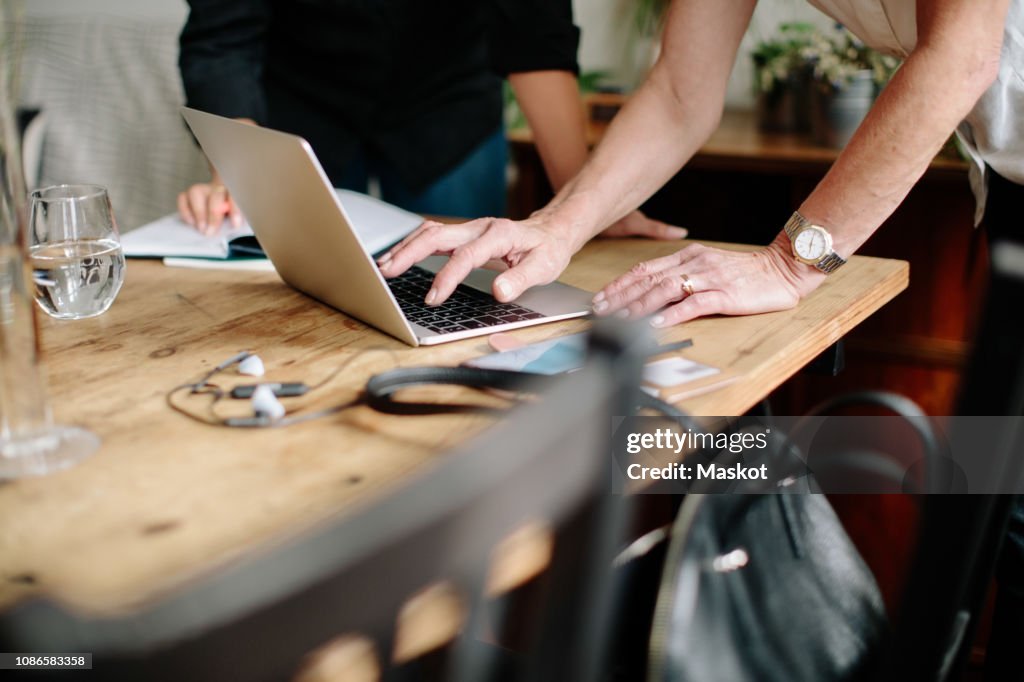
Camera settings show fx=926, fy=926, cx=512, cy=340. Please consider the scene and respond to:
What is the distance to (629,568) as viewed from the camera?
0.74 m

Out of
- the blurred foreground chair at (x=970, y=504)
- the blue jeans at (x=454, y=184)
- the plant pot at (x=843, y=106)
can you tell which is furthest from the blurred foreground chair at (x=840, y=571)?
the plant pot at (x=843, y=106)

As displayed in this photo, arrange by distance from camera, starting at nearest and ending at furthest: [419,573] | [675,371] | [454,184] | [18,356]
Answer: [419,573] → [18,356] → [675,371] → [454,184]

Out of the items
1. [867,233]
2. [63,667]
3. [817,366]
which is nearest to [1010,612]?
[817,366]

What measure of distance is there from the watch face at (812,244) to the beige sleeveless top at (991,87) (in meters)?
0.26

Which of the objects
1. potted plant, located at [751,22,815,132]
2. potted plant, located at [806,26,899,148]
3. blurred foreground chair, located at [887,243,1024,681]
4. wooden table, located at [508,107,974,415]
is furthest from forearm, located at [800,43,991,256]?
potted plant, located at [751,22,815,132]

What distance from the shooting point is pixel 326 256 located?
91 cm

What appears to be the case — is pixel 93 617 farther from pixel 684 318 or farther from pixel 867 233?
pixel 867 233

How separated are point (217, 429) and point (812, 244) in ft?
2.08

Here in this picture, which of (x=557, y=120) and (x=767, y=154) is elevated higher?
(x=557, y=120)

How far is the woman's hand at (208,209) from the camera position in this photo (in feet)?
4.28

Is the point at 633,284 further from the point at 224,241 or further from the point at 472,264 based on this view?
the point at 224,241

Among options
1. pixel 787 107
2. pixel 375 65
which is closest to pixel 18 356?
pixel 375 65

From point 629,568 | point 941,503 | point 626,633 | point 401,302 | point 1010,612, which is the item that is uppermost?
point 941,503

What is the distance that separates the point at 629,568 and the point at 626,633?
0.12 meters
